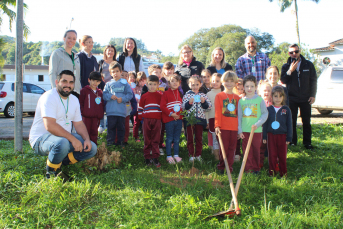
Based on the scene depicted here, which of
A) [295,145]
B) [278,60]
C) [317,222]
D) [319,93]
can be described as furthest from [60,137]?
[278,60]

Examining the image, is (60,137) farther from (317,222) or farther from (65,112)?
(317,222)

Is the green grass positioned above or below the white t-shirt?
below

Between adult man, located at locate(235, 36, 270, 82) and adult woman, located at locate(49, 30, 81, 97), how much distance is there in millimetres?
3278

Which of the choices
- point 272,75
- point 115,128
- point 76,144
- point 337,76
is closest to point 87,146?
point 76,144

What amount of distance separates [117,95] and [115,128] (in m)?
0.68

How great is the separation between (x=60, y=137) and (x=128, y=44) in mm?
3261

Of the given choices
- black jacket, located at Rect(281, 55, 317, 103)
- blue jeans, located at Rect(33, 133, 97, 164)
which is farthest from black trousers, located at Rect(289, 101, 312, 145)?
blue jeans, located at Rect(33, 133, 97, 164)

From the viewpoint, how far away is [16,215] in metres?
2.90

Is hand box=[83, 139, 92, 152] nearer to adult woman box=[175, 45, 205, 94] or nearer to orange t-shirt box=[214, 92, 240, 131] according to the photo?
orange t-shirt box=[214, 92, 240, 131]

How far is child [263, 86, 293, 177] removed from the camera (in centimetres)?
420

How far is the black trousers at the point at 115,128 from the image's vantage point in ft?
17.4

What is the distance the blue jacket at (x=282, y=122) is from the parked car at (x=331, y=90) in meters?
6.96

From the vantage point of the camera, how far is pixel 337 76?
33.8ft

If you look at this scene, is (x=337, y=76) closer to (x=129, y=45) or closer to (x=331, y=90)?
(x=331, y=90)
